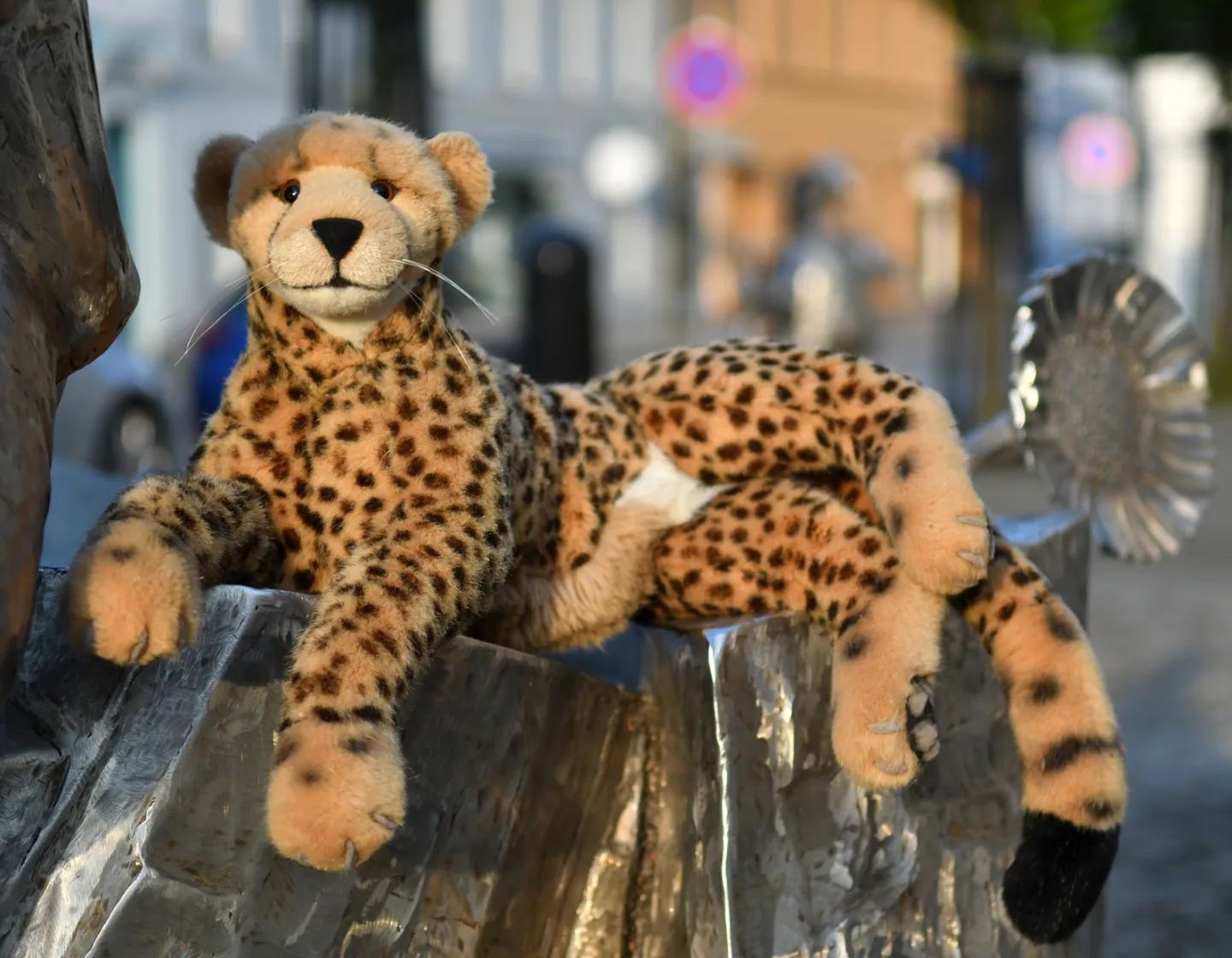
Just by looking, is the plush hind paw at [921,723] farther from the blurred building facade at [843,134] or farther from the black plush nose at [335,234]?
the blurred building facade at [843,134]

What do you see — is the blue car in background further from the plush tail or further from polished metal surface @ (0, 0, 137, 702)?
polished metal surface @ (0, 0, 137, 702)

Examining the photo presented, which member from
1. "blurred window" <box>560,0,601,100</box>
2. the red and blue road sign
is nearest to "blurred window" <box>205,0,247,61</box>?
the red and blue road sign

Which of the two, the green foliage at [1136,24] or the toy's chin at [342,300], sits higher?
the green foliage at [1136,24]

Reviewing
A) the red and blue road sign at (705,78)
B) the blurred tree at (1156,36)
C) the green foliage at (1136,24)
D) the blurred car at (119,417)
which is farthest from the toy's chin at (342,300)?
the red and blue road sign at (705,78)

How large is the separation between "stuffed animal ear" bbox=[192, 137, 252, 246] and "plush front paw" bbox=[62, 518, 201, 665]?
1.50 ft

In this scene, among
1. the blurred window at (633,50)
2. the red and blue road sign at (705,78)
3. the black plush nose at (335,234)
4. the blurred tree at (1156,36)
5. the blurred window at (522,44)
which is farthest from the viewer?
the blurred window at (633,50)

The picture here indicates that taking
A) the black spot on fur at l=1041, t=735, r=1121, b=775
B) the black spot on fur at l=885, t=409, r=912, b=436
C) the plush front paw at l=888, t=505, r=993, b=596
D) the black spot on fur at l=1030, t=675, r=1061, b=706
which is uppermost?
the black spot on fur at l=885, t=409, r=912, b=436

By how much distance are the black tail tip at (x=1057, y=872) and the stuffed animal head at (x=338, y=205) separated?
87 centimetres

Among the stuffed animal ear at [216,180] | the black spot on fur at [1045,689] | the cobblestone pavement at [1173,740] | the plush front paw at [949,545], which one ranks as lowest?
the cobblestone pavement at [1173,740]

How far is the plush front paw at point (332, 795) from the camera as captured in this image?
57.2 inches

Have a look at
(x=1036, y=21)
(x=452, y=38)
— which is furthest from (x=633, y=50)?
(x=1036, y=21)

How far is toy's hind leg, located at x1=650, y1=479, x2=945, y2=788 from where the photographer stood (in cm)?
184

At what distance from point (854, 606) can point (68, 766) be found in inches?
32.3

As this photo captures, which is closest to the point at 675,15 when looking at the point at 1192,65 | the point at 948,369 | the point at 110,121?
the point at 110,121
